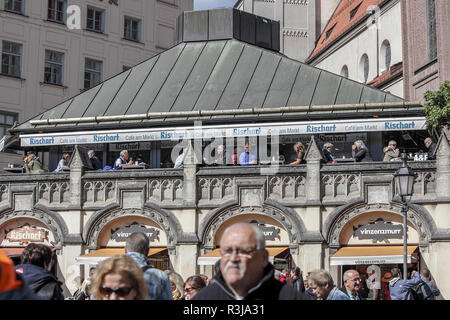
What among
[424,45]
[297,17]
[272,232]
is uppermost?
[297,17]

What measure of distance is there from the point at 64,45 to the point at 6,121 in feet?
18.3

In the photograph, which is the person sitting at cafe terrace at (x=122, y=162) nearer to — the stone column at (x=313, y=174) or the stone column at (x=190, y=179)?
the stone column at (x=190, y=179)

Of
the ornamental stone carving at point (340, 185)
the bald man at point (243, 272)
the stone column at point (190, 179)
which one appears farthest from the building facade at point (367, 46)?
the bald man at point (243, 272)

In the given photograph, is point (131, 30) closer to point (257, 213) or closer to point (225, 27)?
point (225, 27)

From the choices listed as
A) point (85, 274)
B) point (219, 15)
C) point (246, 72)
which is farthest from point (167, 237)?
point (219, 15)

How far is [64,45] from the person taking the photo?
4441cm

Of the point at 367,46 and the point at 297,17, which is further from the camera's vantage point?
the point at 297,17

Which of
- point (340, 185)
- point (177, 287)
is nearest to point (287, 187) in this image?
point (340, 185)

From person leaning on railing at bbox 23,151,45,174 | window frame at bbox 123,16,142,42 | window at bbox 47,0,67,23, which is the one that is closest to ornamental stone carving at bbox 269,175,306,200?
person leaning on railing at bbox 23,151,45,174

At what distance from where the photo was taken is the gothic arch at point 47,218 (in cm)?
2798
